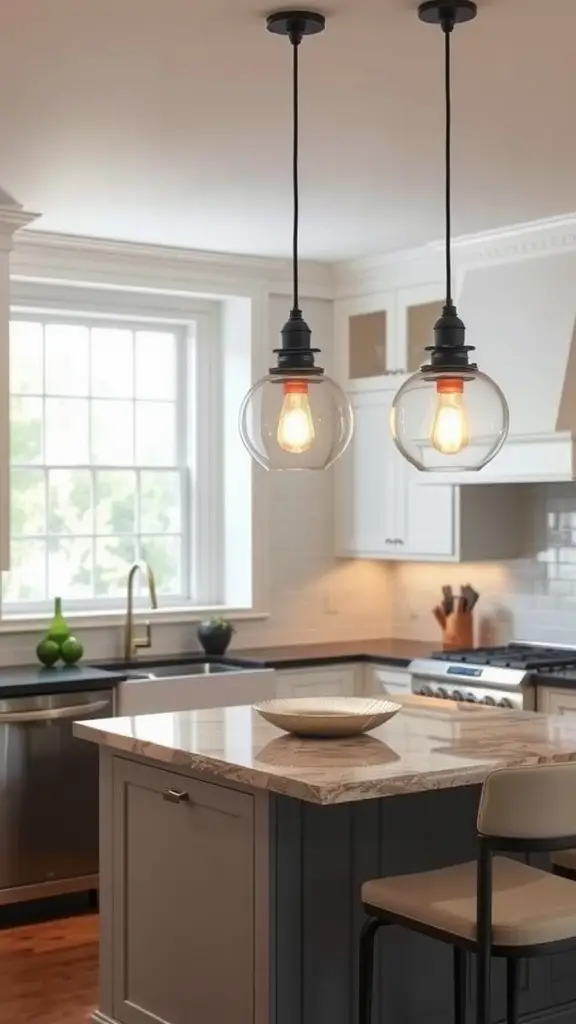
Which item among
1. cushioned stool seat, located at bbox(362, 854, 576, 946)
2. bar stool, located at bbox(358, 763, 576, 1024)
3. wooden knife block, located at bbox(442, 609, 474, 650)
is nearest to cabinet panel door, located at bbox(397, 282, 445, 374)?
wooden knife block, located at bbox(442, 609, 474, 650)

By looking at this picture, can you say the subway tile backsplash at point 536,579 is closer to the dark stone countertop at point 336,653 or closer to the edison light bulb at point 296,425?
the dark stone countertop at point 336,653

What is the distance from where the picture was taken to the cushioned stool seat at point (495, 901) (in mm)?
3146

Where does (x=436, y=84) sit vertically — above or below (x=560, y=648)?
above

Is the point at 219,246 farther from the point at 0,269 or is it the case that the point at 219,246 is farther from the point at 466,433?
the point at 466,433

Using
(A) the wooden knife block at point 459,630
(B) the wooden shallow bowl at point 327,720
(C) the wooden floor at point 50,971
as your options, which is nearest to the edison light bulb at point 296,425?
(B) the wooden shallow bowl at point 327,720

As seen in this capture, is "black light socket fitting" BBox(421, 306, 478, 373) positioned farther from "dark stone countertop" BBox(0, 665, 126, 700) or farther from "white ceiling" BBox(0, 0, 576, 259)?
"dark stone countertop" BBox(0, 665, 126, 700)

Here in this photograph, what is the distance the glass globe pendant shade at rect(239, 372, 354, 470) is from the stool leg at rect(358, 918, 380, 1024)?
3.57ft

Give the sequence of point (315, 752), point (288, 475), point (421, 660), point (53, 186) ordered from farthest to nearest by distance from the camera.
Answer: point (288, 475)
point (421, 660)
point (53, 186)
point (315, 752)

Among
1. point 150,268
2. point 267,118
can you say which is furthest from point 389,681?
point 267,118

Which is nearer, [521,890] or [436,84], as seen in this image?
[521,890]

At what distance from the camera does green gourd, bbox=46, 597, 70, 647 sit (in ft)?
19.2

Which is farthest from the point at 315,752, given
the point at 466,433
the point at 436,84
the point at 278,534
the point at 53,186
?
the point at 278,534

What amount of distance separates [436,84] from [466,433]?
120cm

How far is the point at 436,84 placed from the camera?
3945 mm
